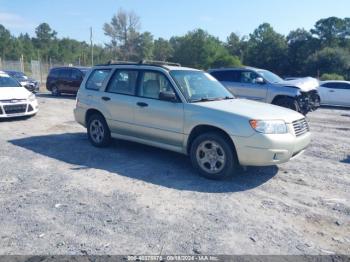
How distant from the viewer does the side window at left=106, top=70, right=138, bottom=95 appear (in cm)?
688

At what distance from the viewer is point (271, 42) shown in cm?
6144

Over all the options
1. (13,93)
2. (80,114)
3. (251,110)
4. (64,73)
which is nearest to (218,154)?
(251,110)

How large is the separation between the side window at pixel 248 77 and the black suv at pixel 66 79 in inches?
352

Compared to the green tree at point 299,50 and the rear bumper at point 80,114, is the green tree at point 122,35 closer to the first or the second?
the green tree at point 299,50

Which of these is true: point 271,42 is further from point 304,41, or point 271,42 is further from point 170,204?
point 170,204

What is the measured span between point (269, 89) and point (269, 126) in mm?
7927

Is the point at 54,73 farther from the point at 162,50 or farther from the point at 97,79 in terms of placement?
the point at 162,50

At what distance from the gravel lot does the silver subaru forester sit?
445 millimetres

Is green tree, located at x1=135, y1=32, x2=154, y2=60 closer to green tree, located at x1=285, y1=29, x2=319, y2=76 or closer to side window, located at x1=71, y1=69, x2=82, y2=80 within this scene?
green tree, located at x1=285, y1=29, x2=319, y2=76

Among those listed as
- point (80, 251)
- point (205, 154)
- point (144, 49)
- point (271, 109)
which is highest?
point (144, 49)

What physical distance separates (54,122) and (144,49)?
7150 cm

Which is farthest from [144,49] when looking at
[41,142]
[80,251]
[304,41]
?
[80,251]

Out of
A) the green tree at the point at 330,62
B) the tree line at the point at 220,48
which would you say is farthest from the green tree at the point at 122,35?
the green tree at the point at 330,62

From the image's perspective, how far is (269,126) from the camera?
5379 millimetres
